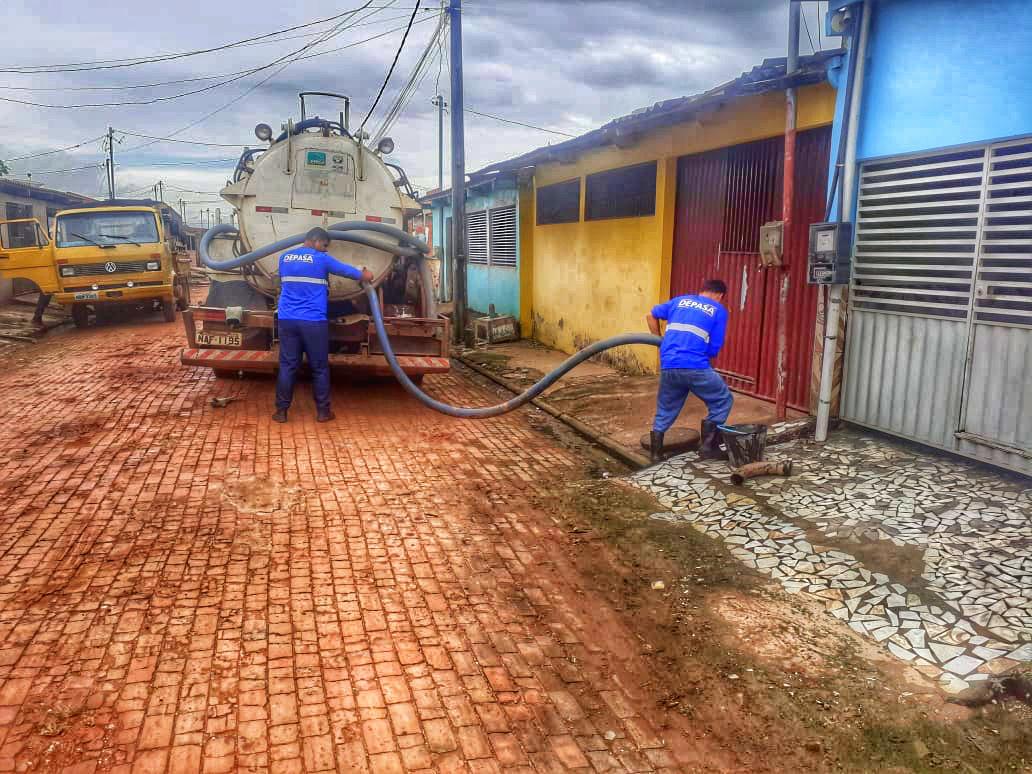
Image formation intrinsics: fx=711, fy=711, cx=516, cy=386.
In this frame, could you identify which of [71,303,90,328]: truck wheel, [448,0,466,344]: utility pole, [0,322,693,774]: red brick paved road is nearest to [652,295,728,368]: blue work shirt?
[0,322,693,774]: red brick paved road

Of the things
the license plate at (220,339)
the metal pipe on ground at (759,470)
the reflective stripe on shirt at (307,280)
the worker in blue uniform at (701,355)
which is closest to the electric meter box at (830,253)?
the worker in blue uniform at (701,355)

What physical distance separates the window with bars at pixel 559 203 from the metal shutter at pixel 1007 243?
7.33 m

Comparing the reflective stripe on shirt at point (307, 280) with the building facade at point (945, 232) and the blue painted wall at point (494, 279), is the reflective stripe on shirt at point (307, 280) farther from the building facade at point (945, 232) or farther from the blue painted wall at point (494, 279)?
the blue painted wall at point (494, 279)

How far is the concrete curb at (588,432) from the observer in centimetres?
→ 646

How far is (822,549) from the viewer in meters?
4.38

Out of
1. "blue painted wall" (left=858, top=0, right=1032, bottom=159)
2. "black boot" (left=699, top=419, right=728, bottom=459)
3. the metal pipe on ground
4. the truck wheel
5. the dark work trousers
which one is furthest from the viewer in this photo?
the truck wheel

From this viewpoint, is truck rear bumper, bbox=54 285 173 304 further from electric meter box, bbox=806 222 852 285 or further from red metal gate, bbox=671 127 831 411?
electric meter box, bbox=806 222 852 285

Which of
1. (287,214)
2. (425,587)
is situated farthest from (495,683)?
(287,214)

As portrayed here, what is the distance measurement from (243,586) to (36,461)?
3328mm

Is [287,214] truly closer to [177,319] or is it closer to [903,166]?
[903,166]

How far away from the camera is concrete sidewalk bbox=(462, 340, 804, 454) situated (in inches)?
283

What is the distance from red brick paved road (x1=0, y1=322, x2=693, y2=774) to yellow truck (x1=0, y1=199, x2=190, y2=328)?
28.6 feet

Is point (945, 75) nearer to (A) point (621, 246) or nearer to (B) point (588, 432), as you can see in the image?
(B) point (588, 432)

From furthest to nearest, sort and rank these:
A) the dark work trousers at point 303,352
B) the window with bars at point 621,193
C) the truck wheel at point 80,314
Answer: the truck wheel at point 80,314
the window with bars at point 621,193
the dark work trousers at point 303,352
